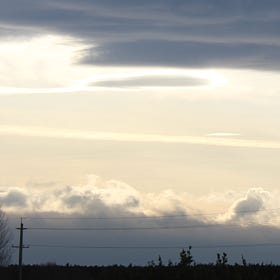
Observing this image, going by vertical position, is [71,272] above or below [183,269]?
above

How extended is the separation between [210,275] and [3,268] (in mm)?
58519

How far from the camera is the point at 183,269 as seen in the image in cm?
6888

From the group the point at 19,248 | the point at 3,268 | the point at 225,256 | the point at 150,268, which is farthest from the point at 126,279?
the point at 3,268

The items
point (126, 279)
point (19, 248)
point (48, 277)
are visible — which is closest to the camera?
point (126, 279)

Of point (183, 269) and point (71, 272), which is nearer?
point (183, 269)

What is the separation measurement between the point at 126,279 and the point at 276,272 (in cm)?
1211

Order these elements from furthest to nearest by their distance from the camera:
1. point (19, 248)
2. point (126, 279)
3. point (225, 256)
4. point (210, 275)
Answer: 1. point (19, 248)
2. point (126, 279)
3. point (210, 275)
4. point (225, 256)

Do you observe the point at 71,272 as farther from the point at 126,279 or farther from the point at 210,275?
the point at 210,275

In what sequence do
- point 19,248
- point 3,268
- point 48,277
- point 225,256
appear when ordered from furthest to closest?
point 3,268, point 48,277, point 19,248, point 225,256

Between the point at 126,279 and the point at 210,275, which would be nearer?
the point at 210,275

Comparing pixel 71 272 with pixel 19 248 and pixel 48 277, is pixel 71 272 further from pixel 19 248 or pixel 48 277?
pixel 19 248

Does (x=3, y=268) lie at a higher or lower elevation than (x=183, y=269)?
higher

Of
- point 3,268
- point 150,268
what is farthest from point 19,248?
point 150,268

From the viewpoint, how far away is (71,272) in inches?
4537
